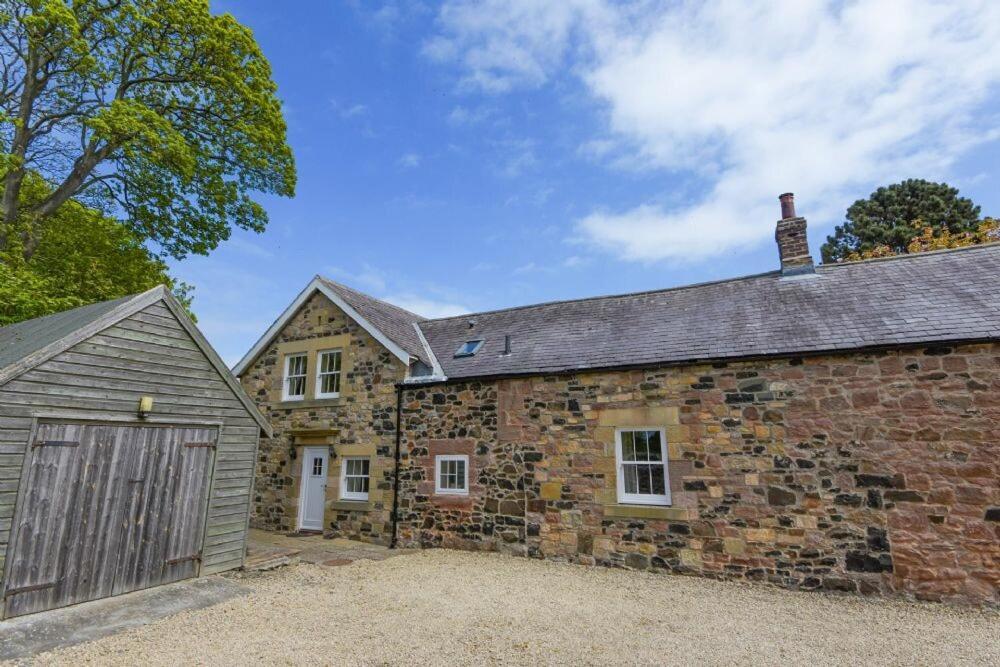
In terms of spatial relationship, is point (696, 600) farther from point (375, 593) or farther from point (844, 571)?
point (375, 593)

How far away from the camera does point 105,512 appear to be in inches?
266

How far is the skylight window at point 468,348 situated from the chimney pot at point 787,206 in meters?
8.13

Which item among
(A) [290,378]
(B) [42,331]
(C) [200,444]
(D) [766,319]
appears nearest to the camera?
(B) [42,331]

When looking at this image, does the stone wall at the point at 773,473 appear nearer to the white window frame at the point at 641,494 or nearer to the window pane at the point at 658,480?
the white window frame at the point at 641,494

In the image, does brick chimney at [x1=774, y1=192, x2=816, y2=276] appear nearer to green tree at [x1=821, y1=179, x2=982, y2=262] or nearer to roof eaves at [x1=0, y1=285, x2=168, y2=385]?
roof eaves at [x1=0, y1=285, x2=168, y2=385]

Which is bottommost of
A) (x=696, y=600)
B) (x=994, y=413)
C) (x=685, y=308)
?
(x=696, y=600)

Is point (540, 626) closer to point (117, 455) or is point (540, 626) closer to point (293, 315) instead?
point (117, 455)

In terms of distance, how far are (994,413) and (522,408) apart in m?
→ 7.82

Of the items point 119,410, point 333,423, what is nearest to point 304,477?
point 333,423

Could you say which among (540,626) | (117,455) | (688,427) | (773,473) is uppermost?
(688,427)

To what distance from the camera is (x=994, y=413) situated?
7.54 m

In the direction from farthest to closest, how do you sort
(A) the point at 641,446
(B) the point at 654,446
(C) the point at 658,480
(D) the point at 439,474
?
(D) the point at 439,474 → (A) the point at 641,446 → (B) the point at 654,446 → (C) the point at 658,480

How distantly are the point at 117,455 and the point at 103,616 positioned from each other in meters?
2.05

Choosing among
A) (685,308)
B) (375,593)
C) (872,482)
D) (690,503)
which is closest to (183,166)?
(375,593)
